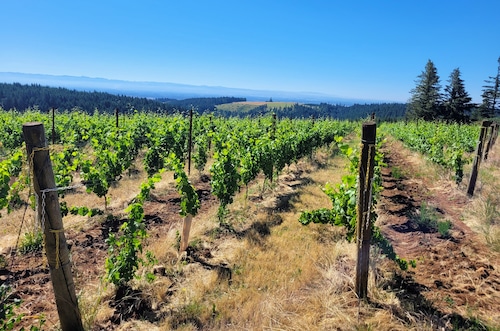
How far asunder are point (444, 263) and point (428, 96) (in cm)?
5194

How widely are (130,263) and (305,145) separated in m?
8.95

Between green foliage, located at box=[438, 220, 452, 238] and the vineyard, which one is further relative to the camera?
green foliage, located at box=[438, 220, 452, 238]

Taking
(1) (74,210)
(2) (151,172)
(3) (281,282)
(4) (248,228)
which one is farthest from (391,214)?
(2) (151,172)

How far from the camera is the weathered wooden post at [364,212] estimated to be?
336 centimetres

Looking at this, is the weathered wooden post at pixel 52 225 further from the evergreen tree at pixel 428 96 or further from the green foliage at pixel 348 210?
the evergreen tree at pixel 428 96

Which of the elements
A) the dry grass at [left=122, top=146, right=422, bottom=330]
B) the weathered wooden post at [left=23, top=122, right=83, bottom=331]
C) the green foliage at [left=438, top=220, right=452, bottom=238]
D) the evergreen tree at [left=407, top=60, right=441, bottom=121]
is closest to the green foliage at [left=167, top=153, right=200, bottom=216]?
the dry grass at [left=122, top=146, right=422, bottom=330]

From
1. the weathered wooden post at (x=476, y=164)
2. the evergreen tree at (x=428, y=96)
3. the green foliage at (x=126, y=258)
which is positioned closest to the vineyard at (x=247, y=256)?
the green foliage at (x=126, y=258)

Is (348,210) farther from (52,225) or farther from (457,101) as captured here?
(457,101)

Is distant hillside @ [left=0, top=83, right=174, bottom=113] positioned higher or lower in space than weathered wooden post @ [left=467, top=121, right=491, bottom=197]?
higher

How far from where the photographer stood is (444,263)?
14.4 ft

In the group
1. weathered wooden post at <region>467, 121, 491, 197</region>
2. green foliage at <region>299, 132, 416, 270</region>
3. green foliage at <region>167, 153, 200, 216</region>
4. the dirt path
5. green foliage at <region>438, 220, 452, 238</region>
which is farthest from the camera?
weathered wooden post at <region>467, 121, 491, 197</region>

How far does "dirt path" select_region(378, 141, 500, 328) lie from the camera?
3449 millimetres

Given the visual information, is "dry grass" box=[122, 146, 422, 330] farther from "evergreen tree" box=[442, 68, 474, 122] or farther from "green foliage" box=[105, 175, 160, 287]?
"evergreen tree" box=[442, 68, 474, 122]

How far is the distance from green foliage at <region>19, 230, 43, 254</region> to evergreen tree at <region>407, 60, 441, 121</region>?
51469 mm
